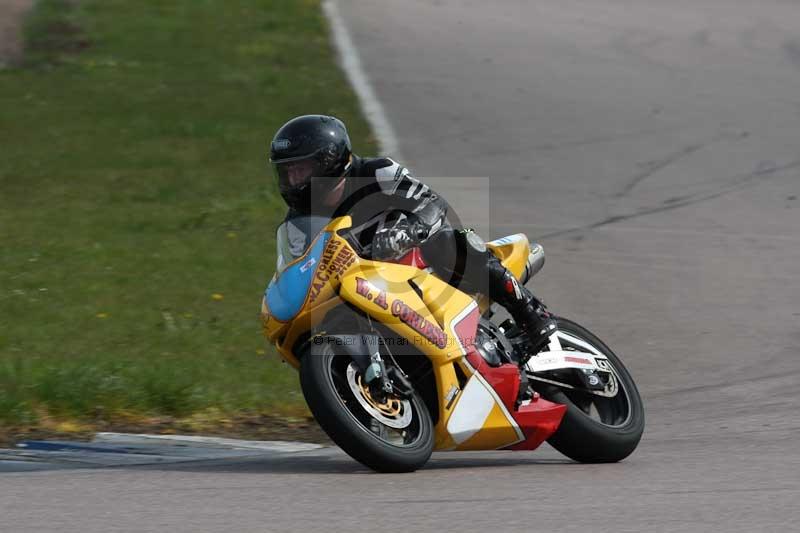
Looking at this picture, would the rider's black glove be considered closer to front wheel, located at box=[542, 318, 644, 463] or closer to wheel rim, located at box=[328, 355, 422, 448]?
wheel rim, located at box=[328, 355, 422, 448]

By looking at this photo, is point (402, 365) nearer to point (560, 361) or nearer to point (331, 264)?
point (331, 264)

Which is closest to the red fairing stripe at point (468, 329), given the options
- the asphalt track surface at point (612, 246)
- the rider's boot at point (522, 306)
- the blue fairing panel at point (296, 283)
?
the rider's boot at point (522, 306)

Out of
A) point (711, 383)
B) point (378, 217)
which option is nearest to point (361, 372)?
point (378, 217)

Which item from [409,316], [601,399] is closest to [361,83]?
[601,399]

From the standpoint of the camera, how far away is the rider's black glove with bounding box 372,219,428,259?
629 cm

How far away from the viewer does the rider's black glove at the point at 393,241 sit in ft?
20.6

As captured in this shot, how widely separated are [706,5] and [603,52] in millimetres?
3961

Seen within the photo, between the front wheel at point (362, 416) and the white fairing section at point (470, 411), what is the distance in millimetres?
126

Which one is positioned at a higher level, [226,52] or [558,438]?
[558,438]

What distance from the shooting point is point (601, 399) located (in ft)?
23.4

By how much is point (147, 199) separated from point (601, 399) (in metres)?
7.06

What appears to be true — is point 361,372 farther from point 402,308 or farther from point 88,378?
point 88,378

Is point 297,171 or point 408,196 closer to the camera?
point 297,171

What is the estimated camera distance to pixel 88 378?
806 centimetres
